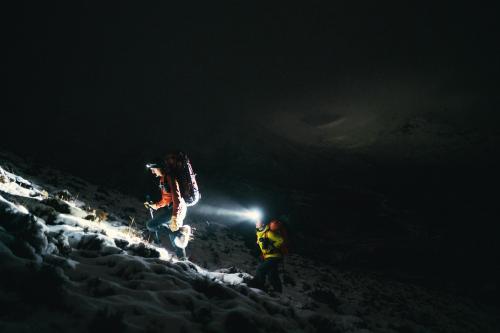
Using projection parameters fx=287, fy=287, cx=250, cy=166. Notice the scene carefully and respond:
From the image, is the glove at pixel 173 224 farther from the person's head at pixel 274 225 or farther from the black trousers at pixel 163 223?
the person's head at pixel 274 225

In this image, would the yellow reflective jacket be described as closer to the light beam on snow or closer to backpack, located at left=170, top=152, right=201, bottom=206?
backpack, located at left=170, top=152, right=201, bottom=206

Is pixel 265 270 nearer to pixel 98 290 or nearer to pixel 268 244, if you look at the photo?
pixel 268 244

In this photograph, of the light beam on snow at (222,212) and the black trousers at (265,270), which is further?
the light beam on snow at (222,212)

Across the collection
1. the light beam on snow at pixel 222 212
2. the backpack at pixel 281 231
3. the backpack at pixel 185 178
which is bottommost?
the backpack at pixel 281 231

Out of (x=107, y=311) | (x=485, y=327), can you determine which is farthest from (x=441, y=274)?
(x=107, y=311)

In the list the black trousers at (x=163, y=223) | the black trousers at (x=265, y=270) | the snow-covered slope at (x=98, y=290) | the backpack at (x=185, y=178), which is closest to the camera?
the snow-covered slope at (x=98, y=290)

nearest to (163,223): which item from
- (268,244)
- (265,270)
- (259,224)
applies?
(259,224)

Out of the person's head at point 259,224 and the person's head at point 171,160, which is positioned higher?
the person's head at point 171,160

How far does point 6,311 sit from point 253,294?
15.5 feet

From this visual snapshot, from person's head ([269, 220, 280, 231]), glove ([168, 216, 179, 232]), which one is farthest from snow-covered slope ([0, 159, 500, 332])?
person's head ([269, 220, 280, 231])

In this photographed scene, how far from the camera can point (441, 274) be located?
26.0 m

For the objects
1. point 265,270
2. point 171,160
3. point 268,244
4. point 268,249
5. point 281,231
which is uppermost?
point 171,160

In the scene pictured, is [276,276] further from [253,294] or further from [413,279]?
[413,279]

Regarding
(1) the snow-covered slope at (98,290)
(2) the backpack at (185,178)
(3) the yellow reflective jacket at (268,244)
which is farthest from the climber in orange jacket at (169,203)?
(3) the yellow reflective jacket at (268,244)
